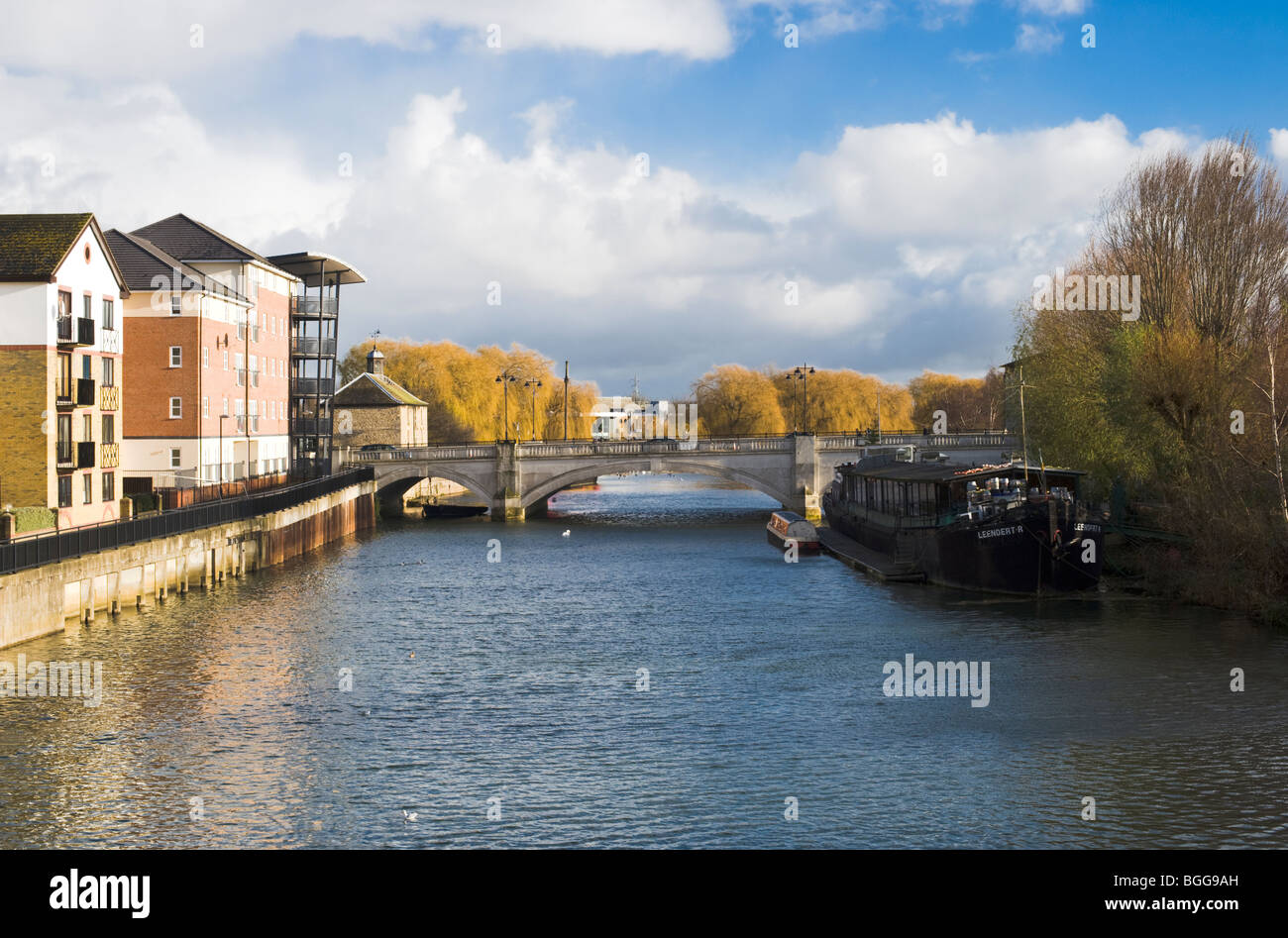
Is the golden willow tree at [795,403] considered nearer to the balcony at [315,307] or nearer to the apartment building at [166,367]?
the balcony at [315,307]

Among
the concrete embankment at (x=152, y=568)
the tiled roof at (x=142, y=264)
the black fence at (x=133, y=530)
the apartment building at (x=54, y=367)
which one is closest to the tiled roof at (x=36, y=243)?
the apartment building at (x=54, y=367)

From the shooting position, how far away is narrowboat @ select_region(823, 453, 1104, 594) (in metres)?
50.0

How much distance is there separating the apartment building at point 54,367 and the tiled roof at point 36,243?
4cm

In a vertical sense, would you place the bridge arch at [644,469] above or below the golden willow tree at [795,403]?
below

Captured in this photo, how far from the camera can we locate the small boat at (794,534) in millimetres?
72562

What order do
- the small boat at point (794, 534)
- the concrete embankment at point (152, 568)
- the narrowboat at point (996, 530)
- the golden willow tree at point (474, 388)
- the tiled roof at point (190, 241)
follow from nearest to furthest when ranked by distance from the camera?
1. the concrete embankment at point (152, 568)
2. the narrowboat at point (996, 530)
3. the small boat at point (794, 534)
4. the tiled roof at point (190, 241)
5. the golden willow tree at point (474, 388)

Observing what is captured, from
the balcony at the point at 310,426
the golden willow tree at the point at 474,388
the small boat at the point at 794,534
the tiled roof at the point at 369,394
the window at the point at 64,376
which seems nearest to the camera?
the window at the point at 64,376

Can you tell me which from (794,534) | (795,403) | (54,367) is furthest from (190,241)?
(795,403)

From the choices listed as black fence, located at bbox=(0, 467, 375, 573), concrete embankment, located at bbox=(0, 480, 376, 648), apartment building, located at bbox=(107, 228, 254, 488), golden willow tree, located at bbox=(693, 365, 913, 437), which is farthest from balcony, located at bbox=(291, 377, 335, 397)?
golden willow tree, located at bbox=(693, 365, 913, 437)

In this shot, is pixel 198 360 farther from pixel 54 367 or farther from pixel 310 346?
pixel 310 346

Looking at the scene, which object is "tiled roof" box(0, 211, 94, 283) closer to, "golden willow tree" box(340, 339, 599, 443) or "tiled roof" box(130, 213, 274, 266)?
"tiled roof" box(130, 213, 274, 266)
